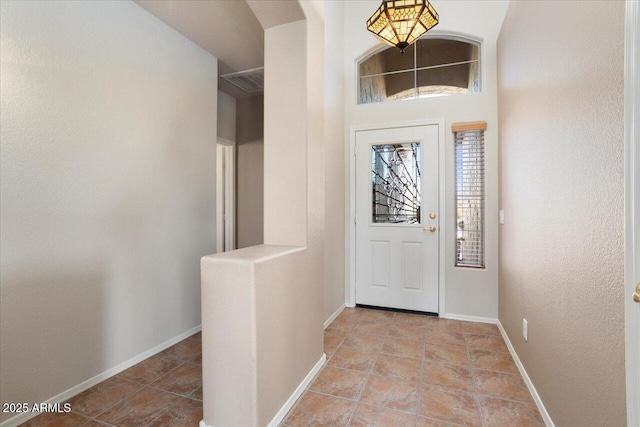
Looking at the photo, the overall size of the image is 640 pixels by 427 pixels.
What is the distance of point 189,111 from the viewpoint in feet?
9.37

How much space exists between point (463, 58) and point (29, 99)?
367 cm

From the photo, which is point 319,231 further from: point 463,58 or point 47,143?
point 463,58

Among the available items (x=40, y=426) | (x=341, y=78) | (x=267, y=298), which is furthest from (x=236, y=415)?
(x=341, y=78)

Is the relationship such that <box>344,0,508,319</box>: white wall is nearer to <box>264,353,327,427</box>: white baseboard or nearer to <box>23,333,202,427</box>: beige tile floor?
<box>264,353,327,427</box>: white baseboard

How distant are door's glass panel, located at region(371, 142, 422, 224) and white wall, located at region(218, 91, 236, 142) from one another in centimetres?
209

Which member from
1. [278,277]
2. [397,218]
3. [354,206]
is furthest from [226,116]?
[278,277]

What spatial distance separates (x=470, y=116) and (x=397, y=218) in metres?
1.27

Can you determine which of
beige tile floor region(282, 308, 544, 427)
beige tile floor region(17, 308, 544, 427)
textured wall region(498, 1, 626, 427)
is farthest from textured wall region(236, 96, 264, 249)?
textured wall region(498, 1, 626, 427)

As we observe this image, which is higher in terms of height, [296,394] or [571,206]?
[571,206]

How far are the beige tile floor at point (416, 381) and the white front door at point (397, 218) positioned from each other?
477mm

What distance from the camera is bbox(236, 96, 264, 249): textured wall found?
432 cm

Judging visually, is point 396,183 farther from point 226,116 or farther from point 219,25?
point 226,116

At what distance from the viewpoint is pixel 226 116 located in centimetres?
421

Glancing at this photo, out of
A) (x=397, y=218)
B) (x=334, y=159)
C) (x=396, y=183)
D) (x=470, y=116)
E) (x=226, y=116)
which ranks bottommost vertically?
(x=397, y=218)
